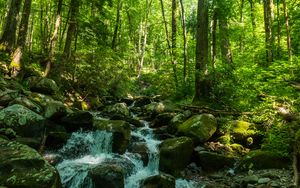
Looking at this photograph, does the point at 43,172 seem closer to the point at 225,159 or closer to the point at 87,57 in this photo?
the point at 225,159

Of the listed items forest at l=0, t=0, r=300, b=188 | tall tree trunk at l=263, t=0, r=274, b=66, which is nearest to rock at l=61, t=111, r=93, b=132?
forest at l=0, t=0, r=300, b=188

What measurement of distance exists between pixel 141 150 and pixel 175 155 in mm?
Result: 1242

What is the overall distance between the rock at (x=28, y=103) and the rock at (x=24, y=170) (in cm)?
388

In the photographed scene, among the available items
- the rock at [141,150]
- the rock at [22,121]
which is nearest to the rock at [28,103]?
the rock at [22,121]

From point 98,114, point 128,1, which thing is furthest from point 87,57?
point 128,1

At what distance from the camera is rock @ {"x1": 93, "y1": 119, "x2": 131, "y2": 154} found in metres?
10.2

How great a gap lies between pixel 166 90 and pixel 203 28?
700cm

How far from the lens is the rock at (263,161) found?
8891 mm

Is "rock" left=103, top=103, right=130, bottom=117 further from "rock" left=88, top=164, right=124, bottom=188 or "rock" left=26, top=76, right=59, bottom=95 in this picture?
"rock" left=88, top=164, right=124, bottom=188

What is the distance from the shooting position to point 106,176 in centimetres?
754

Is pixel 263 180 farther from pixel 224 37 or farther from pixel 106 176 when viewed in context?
pixel 224 37

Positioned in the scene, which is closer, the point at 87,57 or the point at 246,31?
the point at 87,57

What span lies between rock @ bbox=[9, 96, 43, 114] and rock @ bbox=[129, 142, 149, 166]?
3.26 metres

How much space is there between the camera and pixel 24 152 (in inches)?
251
